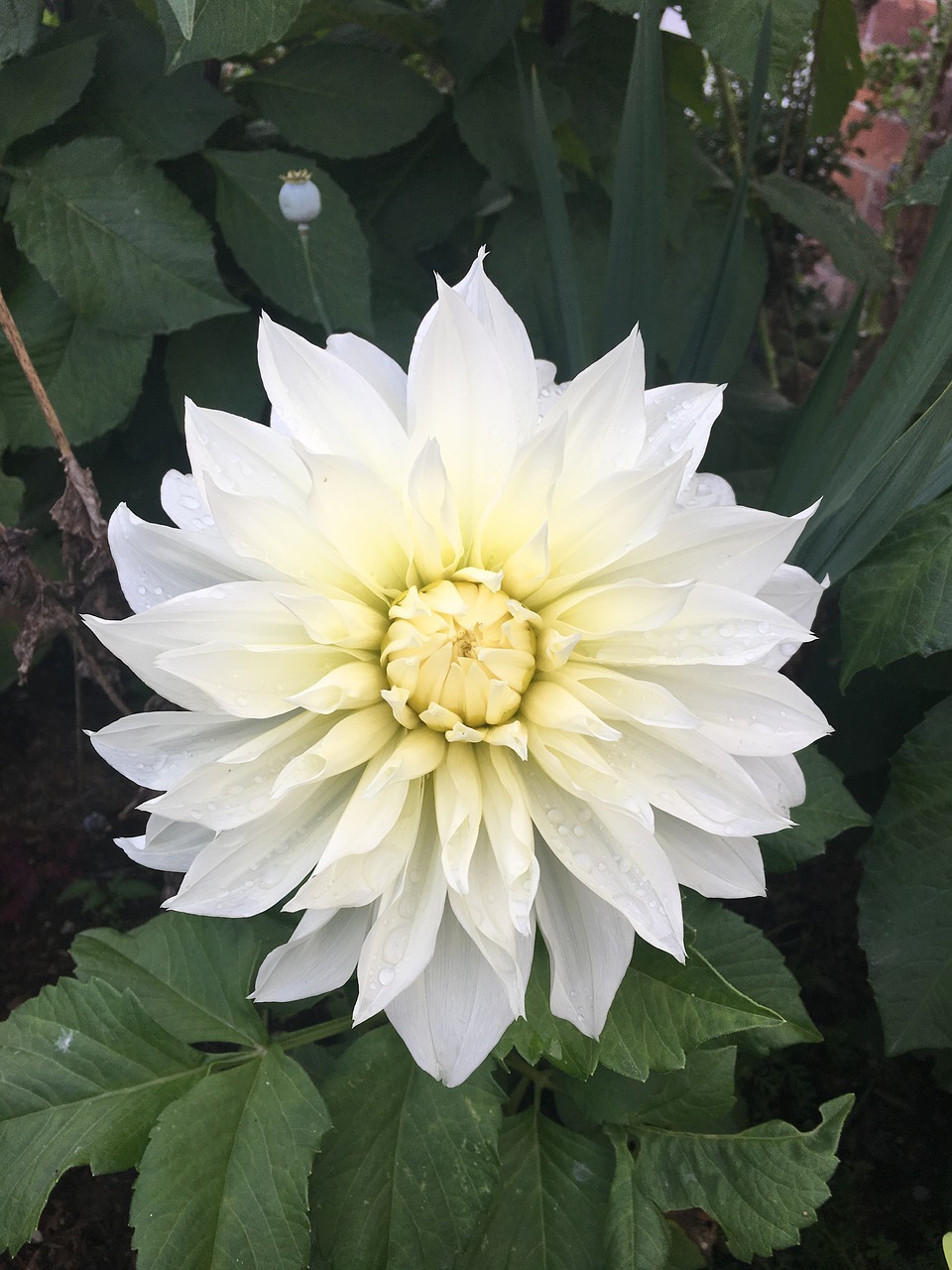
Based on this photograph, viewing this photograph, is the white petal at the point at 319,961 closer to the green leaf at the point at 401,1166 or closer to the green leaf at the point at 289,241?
the green leaf at the point at 401,1166

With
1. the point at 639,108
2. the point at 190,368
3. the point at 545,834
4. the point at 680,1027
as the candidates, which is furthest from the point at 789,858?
the point at 190,368

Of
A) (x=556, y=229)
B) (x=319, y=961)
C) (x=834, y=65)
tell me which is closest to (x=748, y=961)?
(x=319, y=961)

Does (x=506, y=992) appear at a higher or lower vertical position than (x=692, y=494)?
lower

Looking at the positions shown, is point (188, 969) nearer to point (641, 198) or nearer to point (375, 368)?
point (375, 368)

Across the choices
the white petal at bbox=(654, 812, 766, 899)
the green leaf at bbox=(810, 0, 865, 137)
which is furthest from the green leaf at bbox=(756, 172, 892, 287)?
the white petal at bbox=(654, 812, 766, 899)

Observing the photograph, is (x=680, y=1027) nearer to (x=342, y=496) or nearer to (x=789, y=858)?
(x=789, y=858)
